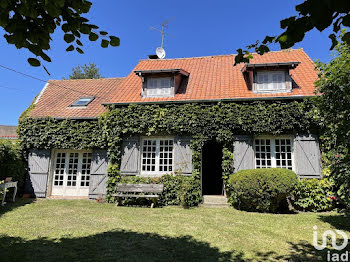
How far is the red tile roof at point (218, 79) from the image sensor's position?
10062mm

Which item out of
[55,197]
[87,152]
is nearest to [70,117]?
[87,152]

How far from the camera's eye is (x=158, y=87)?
11.0 meters

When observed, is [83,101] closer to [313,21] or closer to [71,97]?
[71,97]

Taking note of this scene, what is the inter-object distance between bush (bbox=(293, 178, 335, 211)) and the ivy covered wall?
2.04m

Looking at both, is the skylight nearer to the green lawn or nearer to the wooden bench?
the wooden bench

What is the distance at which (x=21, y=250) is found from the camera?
440cm

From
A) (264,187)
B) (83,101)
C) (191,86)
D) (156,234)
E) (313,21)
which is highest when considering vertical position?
(191,86)

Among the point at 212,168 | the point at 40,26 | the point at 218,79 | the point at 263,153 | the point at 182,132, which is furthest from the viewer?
the point at 212,168

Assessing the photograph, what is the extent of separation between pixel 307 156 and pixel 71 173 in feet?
34.4

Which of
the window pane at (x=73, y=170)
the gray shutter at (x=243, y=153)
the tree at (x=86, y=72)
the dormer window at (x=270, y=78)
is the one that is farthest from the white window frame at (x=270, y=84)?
the tree at (x=86, y=72)

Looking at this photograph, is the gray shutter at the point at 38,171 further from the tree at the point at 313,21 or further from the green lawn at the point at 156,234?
the tree at the point at 313,21

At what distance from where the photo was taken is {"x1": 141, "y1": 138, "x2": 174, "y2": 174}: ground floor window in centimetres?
1005

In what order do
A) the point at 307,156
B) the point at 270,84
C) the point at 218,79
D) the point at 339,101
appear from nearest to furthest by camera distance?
the point at 339,101, the point at 307,156, the point at 270,84, the point at 218,79

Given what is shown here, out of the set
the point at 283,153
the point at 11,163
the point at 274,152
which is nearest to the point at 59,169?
the point at 11,163
